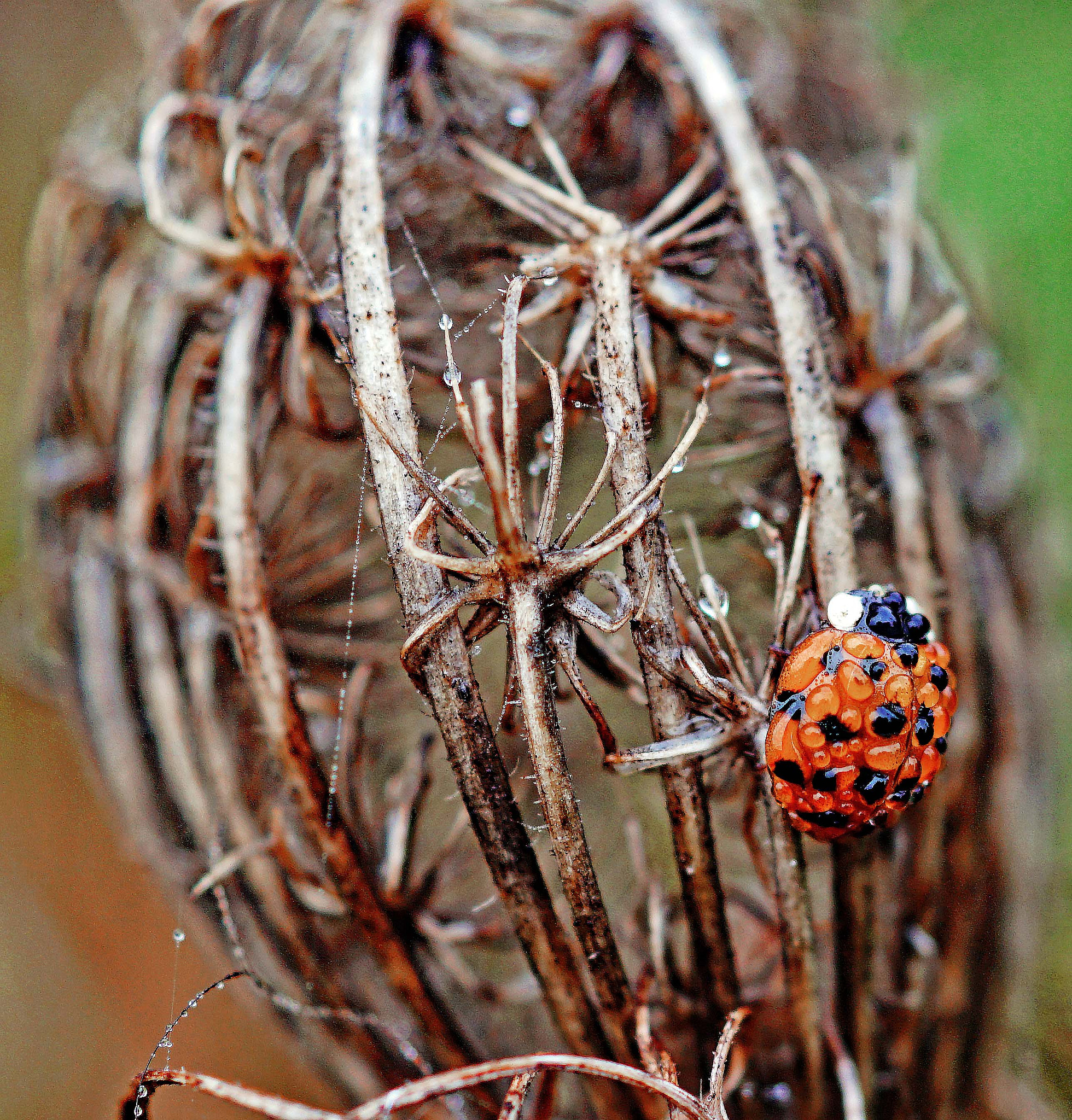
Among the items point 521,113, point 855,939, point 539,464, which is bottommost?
point 855,939

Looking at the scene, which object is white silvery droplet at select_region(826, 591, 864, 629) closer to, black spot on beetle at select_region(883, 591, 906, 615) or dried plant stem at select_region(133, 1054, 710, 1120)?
black spot on beetle at select_region(883, 591, 906, 615)

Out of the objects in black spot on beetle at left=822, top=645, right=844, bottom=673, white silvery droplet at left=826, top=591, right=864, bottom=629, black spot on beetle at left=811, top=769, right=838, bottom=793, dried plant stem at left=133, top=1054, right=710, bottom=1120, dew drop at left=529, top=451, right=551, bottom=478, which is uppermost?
dew drop at left=529, top=451, right=551, bottom=478

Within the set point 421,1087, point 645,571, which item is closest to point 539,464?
point 645,571

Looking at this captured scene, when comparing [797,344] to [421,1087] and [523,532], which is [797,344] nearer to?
[523,532]

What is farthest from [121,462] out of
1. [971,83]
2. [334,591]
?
[971,83]

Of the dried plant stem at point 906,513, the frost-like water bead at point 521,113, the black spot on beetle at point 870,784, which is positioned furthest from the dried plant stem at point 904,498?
the frost-like water bead at point 521,113

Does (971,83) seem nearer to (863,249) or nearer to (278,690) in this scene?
(863,249)

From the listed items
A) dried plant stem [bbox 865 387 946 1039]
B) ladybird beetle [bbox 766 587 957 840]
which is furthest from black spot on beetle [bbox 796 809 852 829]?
dried plant stem [bbox 865 387 946 1039]
